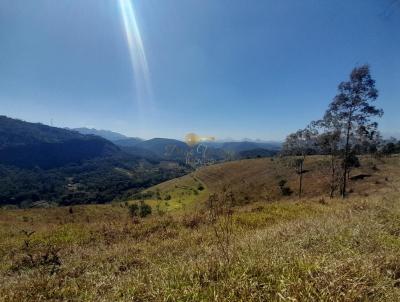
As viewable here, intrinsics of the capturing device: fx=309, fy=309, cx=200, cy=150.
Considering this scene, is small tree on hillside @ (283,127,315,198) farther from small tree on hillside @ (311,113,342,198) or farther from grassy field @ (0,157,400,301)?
grassy field @ (0,157,400,301)

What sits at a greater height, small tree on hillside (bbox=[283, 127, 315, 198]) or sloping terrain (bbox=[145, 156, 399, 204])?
small tree on hillside (bbox=[283, 127, 315, 198])

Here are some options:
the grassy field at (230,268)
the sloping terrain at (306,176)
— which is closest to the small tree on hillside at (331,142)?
the sloping terrain at (306,176)

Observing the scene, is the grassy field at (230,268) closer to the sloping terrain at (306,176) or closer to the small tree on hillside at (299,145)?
the sloping terrain at (306,176)

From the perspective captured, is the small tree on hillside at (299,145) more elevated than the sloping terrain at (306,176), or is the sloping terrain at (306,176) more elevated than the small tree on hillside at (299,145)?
the small tree on hillside at (299,145)

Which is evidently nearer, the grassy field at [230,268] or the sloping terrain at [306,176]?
the grassy field at [230,268]

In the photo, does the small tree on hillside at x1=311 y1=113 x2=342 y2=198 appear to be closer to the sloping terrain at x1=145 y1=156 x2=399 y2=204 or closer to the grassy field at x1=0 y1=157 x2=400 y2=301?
the sloping terrain at x1=145 y1=156 x2=399 y2=204

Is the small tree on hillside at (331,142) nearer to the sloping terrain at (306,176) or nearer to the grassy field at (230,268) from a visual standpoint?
the sloping terrain at (306,176)

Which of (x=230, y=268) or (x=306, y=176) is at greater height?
(x=230, y=268)

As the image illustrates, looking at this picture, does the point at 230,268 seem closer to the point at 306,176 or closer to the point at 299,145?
the point at 299,145

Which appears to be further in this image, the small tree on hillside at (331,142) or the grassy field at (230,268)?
the small tree on hillside at (331,142)

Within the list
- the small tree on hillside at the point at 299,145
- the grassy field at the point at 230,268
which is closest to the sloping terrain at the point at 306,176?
the small tree on hillside at the point at 299,145

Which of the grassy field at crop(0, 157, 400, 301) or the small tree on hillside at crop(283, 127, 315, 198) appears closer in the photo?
the grassy field at crop(0, 157, 400, 301)

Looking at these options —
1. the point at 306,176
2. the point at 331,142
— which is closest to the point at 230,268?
the point at 331,142

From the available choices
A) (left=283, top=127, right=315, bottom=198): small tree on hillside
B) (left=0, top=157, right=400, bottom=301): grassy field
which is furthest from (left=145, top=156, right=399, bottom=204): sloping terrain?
(left=0, top=157, right=400, bottom=301): grassy field
